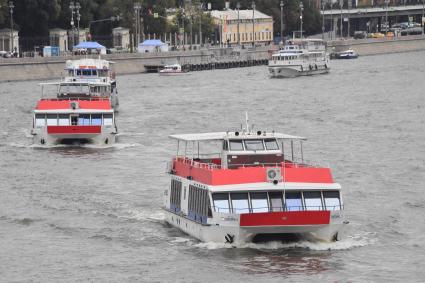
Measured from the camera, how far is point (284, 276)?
41281mm

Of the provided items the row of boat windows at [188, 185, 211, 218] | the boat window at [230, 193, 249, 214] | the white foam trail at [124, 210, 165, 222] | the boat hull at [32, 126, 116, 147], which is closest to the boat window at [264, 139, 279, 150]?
the row of boat windows at [188, 185, 211, 218]

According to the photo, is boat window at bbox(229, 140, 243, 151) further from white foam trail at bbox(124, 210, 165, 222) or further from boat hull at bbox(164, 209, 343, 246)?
white foam trail at bbox(124, 210, 165, 222)

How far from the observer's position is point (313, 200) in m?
44.1

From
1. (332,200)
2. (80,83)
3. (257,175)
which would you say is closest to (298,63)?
(80,83)

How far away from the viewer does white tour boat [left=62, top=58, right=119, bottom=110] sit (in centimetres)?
8912

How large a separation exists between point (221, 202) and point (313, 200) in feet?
8.88

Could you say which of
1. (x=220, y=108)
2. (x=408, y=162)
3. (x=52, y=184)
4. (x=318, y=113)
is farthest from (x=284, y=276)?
(x=220, y=108)

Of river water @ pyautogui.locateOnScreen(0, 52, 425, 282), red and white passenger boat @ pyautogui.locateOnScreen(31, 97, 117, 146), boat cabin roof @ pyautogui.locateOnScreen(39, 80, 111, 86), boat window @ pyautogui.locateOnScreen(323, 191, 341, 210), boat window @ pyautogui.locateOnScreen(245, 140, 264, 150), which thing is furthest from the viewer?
boat cabin roof @ pyautogui.locateOnScreen(39, 80, 111, 86)

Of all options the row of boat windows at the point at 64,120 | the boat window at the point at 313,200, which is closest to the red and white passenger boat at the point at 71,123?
the row of boat windows at the point at 64,120

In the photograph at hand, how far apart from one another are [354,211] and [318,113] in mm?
47264

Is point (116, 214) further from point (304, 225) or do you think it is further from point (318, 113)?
point (318, 113)

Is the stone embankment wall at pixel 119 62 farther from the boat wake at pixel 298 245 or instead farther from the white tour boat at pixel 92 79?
the boat wake at pixel 298 245

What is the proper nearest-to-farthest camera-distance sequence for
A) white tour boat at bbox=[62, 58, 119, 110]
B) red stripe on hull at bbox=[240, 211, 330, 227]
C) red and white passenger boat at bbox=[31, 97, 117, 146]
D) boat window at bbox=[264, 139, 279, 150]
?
1. red stripe on hull at bbox=[240, 211, 330, 227]
2. boat window at bbox=[264, 139, 279, 150]
3. red and white passenger boat at bbox=[31, 97, 117, 146]
4. white tour boat at bbox=[62, 58, 119, 110]

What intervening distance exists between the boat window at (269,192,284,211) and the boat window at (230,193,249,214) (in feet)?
2.44
